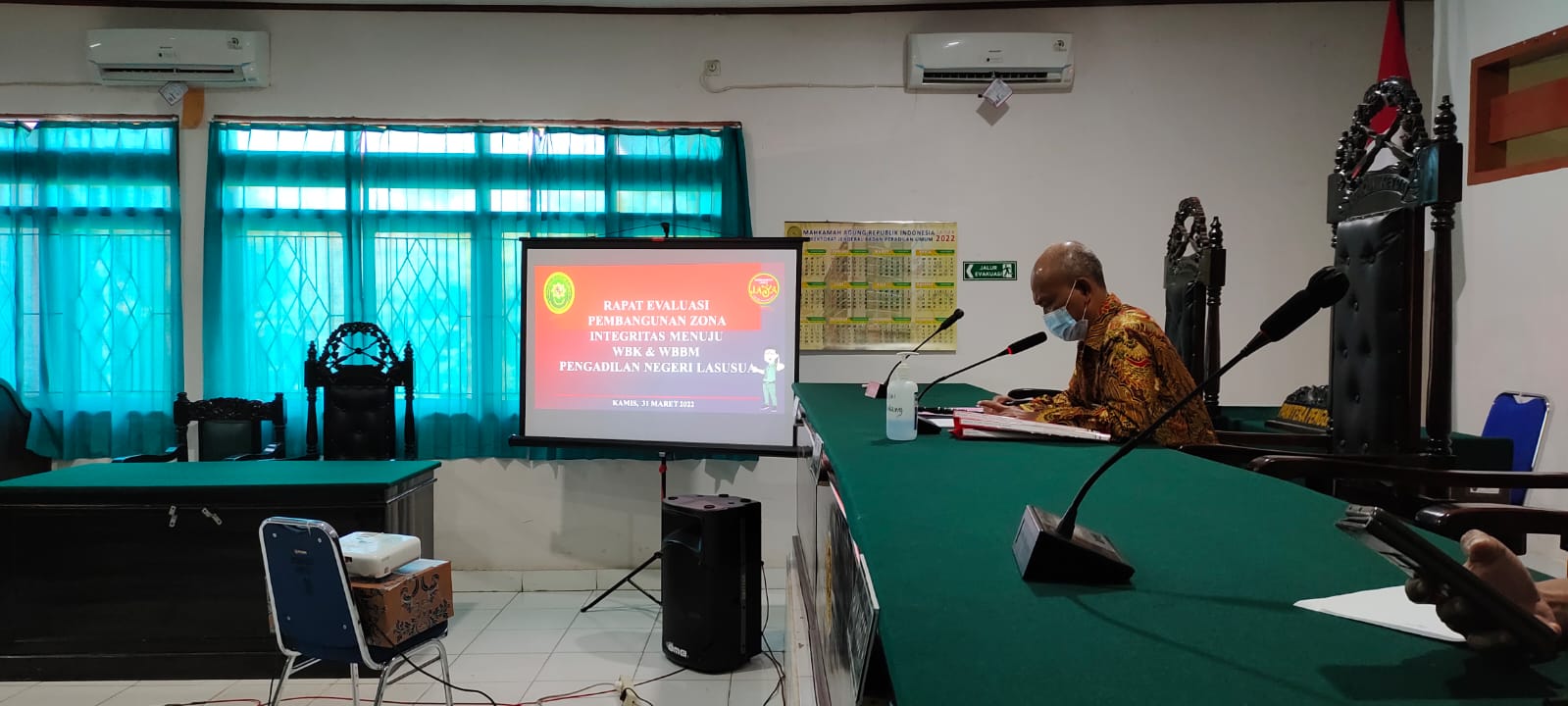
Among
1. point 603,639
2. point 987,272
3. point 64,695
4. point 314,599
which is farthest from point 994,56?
point 64,695

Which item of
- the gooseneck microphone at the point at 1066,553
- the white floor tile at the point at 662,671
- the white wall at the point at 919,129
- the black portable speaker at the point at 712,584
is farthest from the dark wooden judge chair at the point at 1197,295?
the gooseneck microphone at the point at 1066,553

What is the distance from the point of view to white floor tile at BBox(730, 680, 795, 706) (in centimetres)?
275

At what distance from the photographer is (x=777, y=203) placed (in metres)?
4.06

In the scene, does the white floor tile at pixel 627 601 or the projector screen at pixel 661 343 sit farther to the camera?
the white floor tile at pixel 627 601

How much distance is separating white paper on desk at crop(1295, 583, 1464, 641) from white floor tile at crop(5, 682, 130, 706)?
3484mm

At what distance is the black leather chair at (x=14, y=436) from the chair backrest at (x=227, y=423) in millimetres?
732

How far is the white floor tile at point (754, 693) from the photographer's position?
9.04 feet

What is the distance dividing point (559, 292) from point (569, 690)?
68.3 inches

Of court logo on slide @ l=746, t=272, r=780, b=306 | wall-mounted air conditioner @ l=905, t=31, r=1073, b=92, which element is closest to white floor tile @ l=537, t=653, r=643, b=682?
court logo on slide @ l=746, t=272, r=780, b=306

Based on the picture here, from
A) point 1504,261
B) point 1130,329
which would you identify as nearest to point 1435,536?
point 1130,329

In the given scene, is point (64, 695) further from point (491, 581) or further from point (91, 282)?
point (91, 282)

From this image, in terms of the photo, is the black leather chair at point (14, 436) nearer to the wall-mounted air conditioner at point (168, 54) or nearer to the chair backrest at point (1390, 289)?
the wall-mounted air conditioner at point (168, 54)

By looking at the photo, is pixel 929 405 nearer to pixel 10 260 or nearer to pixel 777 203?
pixel 777 203

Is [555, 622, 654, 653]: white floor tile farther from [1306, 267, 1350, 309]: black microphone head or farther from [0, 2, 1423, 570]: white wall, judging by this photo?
[1306, 267, 1350, 309]: black microphone head
